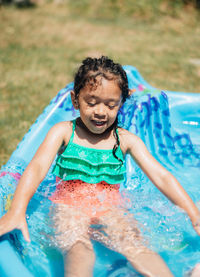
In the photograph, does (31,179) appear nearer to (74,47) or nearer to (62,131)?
(62,131)

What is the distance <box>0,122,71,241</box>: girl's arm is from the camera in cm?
170

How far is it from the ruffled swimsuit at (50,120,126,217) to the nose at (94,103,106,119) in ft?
0.99

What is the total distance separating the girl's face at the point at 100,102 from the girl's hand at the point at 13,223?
2.28 ft

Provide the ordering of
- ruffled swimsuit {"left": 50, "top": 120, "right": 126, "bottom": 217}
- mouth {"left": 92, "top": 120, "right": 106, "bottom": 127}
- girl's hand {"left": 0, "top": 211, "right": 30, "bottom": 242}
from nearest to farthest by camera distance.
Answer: girl's hand {"left": 0, "top": 211, "right": 30, "bottom": 242}, mouth {"left": 92, "top": 120, "right": 106, "bottom": 127}, ruffled swimsuit {"left": 50, "top": 120, "right": 126, "bottom": 217}

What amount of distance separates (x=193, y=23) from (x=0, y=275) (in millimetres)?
7476

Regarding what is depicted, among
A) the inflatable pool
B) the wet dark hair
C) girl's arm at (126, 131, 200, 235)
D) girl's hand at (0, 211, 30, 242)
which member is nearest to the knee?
the inflatable pool

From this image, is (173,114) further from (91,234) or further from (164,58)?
(164,58)

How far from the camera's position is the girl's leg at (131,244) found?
1743 mm

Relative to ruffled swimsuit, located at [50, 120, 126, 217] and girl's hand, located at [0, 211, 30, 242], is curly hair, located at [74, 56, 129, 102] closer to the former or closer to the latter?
ruffled swimsuit, located at [50, 120, 126, 217]

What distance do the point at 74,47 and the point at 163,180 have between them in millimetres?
4612

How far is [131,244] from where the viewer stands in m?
1.94

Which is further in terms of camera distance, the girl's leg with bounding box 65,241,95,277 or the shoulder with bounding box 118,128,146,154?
the shoulder with bounding box 118,128,146,154

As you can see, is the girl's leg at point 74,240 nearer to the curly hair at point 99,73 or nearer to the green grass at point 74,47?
the curly hair at point 99,73

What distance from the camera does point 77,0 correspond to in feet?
28.8
